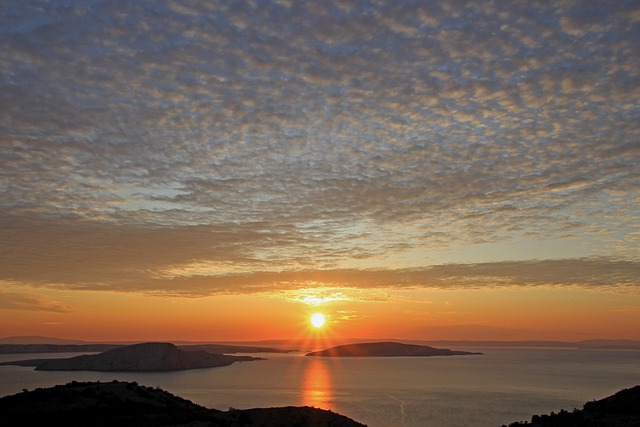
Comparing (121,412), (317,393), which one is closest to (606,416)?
(121,412)

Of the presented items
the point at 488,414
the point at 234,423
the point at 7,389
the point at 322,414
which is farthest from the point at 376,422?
the point at 7,389

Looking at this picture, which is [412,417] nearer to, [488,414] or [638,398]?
[488,414]

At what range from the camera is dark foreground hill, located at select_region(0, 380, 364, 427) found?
48250 millimetres

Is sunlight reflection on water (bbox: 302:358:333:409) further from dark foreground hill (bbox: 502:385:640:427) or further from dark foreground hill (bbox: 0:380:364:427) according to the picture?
dark foreground hill (bbox: 502:385:640:427)

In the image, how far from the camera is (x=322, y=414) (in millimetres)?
58531

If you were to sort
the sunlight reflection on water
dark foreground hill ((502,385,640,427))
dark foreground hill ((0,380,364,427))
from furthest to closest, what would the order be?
the sunlight reflection on water
dark foreground hill ((0,380,364,427))
dark foreground hill ((502,385,640,427))

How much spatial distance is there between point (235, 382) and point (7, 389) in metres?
68.9

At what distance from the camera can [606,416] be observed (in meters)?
44.9

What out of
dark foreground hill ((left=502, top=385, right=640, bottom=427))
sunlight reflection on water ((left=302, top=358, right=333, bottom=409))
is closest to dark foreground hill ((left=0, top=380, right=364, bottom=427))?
dark foreground hill ((left=502, top=385, right=640, bottom=427))

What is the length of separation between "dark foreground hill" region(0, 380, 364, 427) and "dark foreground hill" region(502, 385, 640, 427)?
2234 centimetres

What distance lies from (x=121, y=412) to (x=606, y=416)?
4628cm

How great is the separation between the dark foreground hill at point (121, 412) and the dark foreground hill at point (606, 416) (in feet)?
73.3

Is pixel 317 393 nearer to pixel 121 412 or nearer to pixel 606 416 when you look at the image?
pixel 121 412

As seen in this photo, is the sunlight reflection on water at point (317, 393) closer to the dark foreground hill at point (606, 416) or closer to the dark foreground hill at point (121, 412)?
the dark foreground hill at point (121, 412)
